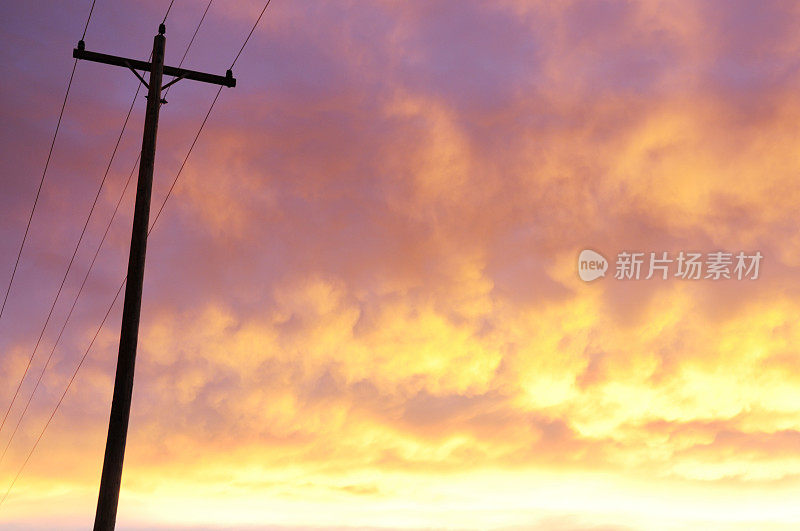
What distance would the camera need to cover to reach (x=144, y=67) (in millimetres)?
14969

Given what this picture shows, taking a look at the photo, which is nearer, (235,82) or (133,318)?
(133,318)

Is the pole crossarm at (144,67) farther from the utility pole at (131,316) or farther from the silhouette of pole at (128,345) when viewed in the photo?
the silhouette of pole at (128,345)

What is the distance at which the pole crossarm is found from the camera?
1495cm

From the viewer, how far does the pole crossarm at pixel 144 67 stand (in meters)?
15.0

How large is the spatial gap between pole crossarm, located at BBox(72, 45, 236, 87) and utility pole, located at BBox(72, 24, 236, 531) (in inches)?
6.2

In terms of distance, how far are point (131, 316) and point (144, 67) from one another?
5120mm

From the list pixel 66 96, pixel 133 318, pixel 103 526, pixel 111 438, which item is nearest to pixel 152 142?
pixel 133 318

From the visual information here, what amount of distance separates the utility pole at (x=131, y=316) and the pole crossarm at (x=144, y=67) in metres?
0.16

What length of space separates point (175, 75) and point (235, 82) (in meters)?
1.37

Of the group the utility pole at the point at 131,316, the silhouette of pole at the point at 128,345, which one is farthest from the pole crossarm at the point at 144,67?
the silhouette of pole at the point at 128,345

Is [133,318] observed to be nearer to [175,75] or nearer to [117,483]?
[117,483]

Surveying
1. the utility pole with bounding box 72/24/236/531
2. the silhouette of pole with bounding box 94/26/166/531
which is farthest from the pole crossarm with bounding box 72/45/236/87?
the silhouette of pole with bounding box 94/26/166/531

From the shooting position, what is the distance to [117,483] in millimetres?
11945

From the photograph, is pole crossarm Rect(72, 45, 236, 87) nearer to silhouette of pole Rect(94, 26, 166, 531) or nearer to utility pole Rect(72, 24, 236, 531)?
utility pole Rect(72, 24, 236, 531)
